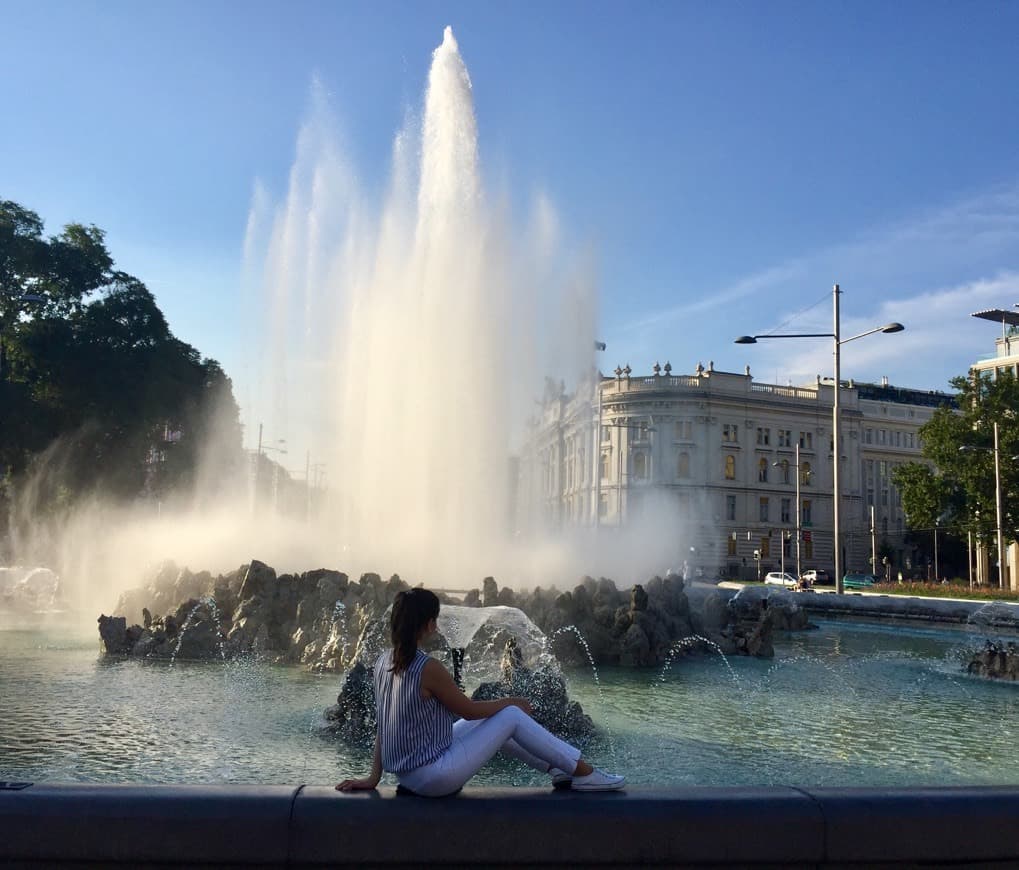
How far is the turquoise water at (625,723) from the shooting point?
8242mm

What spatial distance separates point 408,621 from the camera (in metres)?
4.73

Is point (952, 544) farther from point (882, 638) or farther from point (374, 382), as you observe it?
point (374, 382)

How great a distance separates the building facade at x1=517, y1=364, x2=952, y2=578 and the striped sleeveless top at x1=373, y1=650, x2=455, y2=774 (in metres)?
69.3

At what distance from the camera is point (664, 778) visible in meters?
8.08

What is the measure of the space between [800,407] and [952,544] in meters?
17.0

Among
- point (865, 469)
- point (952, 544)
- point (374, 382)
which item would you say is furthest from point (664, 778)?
point (865, 469)

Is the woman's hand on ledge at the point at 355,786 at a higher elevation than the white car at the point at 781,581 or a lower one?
lower

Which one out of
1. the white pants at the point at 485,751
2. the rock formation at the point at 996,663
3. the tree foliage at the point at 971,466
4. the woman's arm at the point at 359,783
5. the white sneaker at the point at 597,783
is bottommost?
the rock formation at the point at 996,663

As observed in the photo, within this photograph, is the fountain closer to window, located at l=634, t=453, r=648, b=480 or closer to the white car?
the white car

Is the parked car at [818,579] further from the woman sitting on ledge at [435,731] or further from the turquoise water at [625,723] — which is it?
the woman sitting on ledge at [435,731]

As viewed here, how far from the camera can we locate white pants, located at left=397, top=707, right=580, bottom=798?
4.30m

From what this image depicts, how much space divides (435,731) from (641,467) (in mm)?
76651

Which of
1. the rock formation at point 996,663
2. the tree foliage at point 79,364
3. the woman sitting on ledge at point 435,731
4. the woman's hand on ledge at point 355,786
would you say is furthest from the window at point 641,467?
the woman's hand on ledge at point 355,786

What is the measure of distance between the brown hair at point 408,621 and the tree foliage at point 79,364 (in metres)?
32.3
